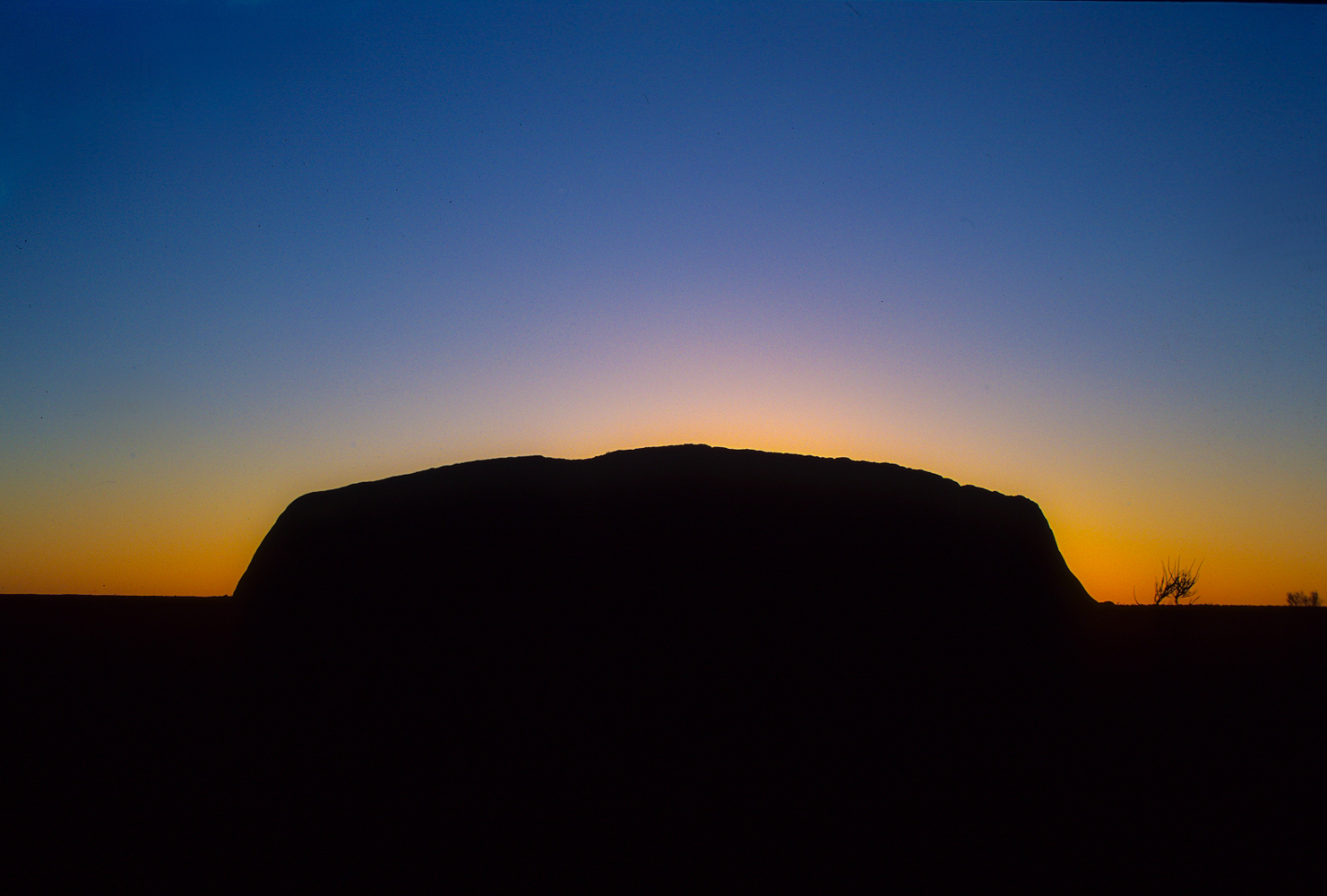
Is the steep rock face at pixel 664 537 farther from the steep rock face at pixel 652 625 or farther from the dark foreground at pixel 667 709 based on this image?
the dark foreground at pixel 667 709

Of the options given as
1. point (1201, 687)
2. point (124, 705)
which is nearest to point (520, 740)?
point (124, 705)

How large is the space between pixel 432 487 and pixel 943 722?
16.3 feet

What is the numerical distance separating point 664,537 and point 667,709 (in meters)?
1.43

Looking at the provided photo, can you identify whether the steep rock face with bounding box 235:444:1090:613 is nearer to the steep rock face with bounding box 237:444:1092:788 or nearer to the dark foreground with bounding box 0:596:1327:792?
the steep rock face with bounding box 237:444:1092:788

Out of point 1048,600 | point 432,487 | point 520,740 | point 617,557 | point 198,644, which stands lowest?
point 198,644

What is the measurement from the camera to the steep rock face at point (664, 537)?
586cm

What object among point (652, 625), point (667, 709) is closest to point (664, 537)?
point (652, 625)

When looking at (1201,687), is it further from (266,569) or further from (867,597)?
(266,569)

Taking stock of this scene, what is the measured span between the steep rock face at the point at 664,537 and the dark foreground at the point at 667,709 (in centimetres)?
21

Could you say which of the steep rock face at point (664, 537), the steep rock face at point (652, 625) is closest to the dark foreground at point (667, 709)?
the steep rock face at point (652, 625)

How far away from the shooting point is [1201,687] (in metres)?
9.29

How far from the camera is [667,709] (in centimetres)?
529

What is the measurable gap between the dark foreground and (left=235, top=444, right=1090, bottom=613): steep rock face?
0.21 m

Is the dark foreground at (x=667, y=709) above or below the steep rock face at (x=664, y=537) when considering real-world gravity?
below
